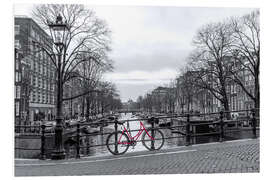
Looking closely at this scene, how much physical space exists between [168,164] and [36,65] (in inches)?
878

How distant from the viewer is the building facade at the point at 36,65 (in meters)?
18.3

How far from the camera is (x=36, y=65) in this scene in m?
25.8

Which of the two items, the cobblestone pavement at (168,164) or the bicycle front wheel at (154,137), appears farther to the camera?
the bicycle front wheel at (154,137)

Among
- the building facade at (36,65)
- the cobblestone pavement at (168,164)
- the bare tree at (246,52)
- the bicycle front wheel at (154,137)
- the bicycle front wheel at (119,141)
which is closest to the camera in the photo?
the cobblestone pavement at (168,164)

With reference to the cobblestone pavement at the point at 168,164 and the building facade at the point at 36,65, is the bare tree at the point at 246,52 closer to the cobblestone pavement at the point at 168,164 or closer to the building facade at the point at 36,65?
the building facade at the point at 36,65

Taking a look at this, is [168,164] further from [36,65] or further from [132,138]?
[36,65]

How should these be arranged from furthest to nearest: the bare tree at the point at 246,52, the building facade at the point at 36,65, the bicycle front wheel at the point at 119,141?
1. the bare tree at the point at 246,52
2. the building facade at the point at 36,65
3. the bicycle front wheel at the point at 119,141

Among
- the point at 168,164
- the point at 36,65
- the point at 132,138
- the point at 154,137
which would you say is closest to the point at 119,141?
the point at 132,138

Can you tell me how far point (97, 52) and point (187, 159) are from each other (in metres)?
16.2

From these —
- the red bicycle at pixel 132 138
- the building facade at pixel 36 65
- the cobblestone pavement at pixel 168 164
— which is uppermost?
the building facade at pixel 36 65

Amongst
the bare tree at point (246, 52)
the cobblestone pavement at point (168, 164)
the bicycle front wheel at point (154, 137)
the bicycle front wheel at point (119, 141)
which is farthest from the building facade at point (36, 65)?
the bare tree at point (246, 52)

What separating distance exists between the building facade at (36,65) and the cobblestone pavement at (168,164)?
5463 mm
